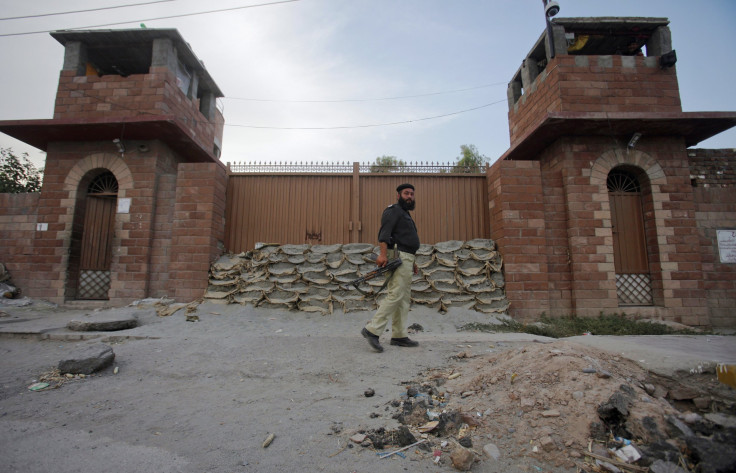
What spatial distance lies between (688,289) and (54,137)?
12356 millimetres

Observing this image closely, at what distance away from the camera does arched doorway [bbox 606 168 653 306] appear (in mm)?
6430

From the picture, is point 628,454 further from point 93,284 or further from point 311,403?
point 93,284

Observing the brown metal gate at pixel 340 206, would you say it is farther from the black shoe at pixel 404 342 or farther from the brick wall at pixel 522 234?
the black shoe at pixel 404 342

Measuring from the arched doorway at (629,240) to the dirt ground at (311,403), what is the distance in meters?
4.00

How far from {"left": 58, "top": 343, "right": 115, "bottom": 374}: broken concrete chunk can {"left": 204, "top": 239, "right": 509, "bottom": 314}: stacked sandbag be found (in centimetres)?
269

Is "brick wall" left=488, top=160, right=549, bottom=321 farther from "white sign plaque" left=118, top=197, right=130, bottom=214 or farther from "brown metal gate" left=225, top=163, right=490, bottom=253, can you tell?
"white sign plaque" left=118, top=197, right=130, bottom=214

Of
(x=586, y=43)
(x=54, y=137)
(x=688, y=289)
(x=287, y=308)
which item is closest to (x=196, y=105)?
(x=54, y=137)

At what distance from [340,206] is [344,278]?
181 centimetres

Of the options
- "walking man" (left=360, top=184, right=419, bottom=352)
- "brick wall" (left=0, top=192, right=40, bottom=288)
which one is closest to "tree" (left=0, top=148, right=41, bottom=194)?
"brick wall" (left=0, top=192, right=40, bottom=288)

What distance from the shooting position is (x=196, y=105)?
885 cm

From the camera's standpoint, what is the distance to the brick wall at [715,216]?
21.2 ft

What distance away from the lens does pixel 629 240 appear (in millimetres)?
6590

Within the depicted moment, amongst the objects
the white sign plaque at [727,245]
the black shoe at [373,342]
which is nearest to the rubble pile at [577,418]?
the black shoe at [373,342]

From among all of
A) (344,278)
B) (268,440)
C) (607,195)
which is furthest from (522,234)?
(268,440)
